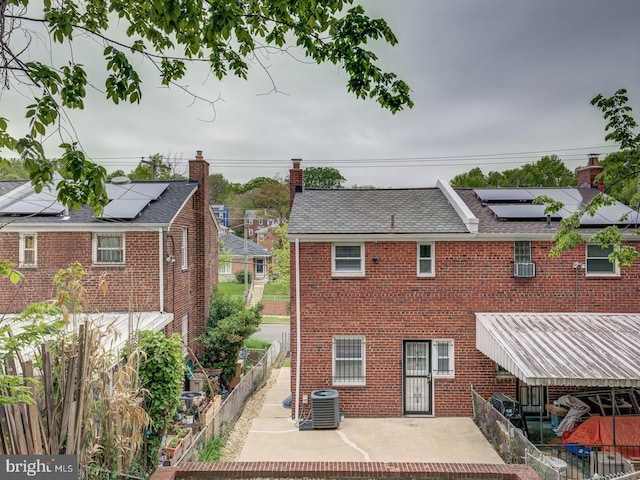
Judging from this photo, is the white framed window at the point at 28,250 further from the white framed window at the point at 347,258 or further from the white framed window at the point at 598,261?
the white framed window at the point at 598,261

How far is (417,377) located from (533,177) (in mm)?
50634

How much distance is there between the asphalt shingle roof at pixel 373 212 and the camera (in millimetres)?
14406

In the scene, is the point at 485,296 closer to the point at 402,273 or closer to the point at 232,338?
the point at 402,273

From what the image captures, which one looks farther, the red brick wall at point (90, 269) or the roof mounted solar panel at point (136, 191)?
the roof mounted solar panel at point (136, 191)

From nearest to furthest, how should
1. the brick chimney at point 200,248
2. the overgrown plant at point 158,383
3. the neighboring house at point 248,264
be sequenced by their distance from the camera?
the overgrown plant at point 158,383 < the brick chimney at point 200,248 < the neighboring house at point 248,264

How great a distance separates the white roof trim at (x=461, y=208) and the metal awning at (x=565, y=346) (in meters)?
2.81

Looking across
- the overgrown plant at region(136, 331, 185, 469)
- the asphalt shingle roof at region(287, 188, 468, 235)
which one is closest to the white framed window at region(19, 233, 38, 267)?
the asphalt shingle roof at region(287, 188, 468, 235)

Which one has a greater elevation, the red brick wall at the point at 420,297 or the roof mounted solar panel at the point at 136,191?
the roof mounted solar panel at the point at 136,191

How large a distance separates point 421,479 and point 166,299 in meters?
11.1

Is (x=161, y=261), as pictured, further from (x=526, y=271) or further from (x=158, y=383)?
(x=526, y=271)

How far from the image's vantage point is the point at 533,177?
57375 mm

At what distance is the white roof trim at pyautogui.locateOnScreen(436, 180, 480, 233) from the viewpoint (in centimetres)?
1420

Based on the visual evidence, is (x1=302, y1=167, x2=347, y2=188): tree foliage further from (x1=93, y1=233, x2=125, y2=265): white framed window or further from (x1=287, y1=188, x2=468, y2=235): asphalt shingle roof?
(x1=93, y1=233, x2=125, y2=265): white framed window

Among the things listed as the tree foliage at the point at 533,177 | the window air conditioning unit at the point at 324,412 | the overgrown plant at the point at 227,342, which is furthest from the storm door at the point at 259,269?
the window air conditioning unit at the point at 324,412
